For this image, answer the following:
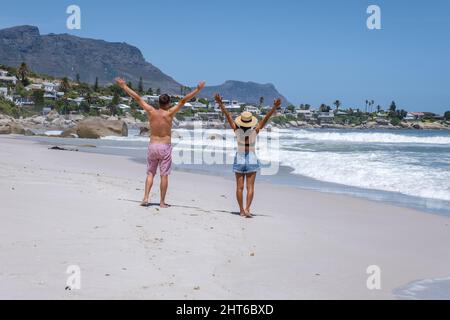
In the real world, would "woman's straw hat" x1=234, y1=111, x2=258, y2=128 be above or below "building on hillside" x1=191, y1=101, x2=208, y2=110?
below

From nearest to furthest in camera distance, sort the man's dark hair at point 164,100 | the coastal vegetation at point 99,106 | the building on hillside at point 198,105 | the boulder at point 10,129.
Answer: the man's dark hair at point 164,100 < the boulder at point 10,129 < the coastal vegetation at point 99,106 < the building on hillside at point 198,105

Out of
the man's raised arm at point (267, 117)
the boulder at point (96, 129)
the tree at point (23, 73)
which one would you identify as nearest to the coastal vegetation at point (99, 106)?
the tree at point (23, 73)

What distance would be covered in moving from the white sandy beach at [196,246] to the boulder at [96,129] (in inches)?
1196

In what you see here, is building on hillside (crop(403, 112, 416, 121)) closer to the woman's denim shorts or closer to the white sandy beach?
the white sandy beach

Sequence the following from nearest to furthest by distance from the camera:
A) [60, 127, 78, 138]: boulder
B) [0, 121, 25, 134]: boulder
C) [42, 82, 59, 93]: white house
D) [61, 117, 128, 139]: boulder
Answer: [0, 121, 25, 134]: boulder → [61, 117, 128, 139]: boulder → [60, 127, 78, 138]: boulder → [42, 82, 59, 93]: white house

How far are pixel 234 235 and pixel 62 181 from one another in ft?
13.6

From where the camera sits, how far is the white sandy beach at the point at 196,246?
14.7 ft

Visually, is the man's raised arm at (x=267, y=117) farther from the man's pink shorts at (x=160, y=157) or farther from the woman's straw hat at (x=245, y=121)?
the man's pink shorts at (x=160, y=157)

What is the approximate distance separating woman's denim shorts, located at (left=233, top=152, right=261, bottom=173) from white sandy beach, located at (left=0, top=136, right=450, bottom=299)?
0.67m

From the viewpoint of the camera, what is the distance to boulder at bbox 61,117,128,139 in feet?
130

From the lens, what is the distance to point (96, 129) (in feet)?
133

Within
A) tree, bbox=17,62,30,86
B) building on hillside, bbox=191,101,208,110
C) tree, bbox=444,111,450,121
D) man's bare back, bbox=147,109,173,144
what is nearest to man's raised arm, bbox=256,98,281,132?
man's bare back, bbox=147,109,173,144

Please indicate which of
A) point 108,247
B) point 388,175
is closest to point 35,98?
point 388,175
